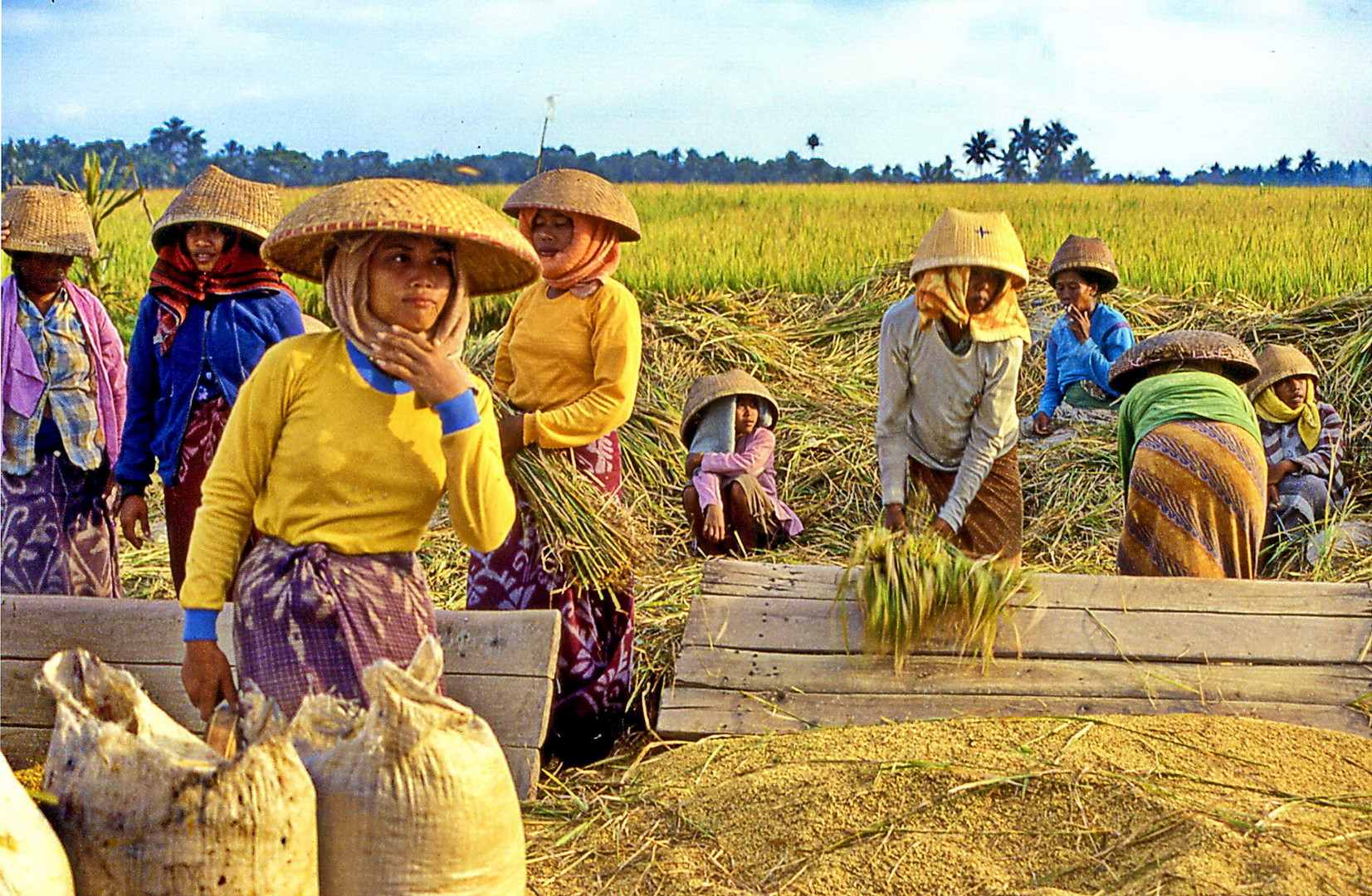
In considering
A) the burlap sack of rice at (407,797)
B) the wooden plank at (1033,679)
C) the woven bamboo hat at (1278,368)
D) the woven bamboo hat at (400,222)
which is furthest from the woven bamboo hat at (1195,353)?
the burlap sack of rice at (407,797)

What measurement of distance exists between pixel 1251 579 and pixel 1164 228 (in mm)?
9723

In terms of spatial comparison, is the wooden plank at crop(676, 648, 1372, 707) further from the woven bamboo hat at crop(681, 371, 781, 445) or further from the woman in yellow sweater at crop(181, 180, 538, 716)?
the woven bamboo hat at crop(681, 371, 781, 445)

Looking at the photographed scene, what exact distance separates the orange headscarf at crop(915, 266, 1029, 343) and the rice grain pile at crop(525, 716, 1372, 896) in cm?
131

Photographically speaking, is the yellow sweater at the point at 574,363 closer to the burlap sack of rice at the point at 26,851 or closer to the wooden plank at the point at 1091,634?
the wooden plank at the point at 1091,634

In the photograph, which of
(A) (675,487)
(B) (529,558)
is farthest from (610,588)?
(A) (675,487)

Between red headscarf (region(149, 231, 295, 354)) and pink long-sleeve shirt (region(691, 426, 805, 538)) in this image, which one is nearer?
red headscarf (region(149, 231, 295, 354))

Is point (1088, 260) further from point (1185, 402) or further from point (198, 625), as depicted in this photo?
point (198, 625)

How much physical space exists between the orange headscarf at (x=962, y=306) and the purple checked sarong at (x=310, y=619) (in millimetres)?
2203

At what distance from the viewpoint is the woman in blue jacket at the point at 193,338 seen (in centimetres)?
379

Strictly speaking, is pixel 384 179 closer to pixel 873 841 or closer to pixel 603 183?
pixel 603 183

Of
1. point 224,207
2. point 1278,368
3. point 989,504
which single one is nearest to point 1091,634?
point 989,504

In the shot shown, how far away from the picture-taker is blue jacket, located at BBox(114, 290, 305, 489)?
377 centimetres

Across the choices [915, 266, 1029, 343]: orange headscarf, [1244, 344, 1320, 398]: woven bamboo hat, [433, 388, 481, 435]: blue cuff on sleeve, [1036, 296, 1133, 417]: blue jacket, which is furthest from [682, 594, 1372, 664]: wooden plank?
[1036, 296, 1133, 417]: blue jacket

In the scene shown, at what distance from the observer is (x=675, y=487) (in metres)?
6.82
